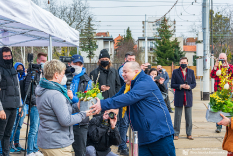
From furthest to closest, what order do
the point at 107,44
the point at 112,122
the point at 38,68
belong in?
the point at 107,44
the point at 38,68
the point at 112,122

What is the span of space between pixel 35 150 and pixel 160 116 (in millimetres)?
3468

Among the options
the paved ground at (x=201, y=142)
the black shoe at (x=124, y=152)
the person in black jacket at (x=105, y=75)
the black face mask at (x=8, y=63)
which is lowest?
the paved ground at (x=201, y=142)

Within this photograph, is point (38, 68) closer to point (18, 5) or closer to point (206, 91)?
point (18, 5)

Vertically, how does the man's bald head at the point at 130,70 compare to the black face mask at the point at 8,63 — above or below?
below

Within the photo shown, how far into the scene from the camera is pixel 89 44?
4334 centimetres

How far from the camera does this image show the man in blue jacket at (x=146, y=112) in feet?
10.3

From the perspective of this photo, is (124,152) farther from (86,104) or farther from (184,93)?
(86,104)

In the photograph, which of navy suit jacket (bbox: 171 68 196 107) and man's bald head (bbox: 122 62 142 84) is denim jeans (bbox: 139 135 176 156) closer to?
man's bald head (bbox: 122 62 142 84)

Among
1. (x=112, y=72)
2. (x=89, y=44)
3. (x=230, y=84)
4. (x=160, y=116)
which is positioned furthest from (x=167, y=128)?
(x=89, y=44)

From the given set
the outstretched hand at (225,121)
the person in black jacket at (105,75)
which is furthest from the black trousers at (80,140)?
the outstretched hand at (225,121)

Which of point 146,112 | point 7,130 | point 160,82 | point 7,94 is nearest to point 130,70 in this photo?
point 146,112

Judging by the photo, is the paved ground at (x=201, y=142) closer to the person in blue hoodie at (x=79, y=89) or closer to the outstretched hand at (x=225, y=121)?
the person in blue hoodie at (x=79, y=89)

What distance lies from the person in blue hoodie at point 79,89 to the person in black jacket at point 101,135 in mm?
112

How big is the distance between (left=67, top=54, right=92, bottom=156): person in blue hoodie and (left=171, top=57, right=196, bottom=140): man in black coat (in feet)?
11.0
